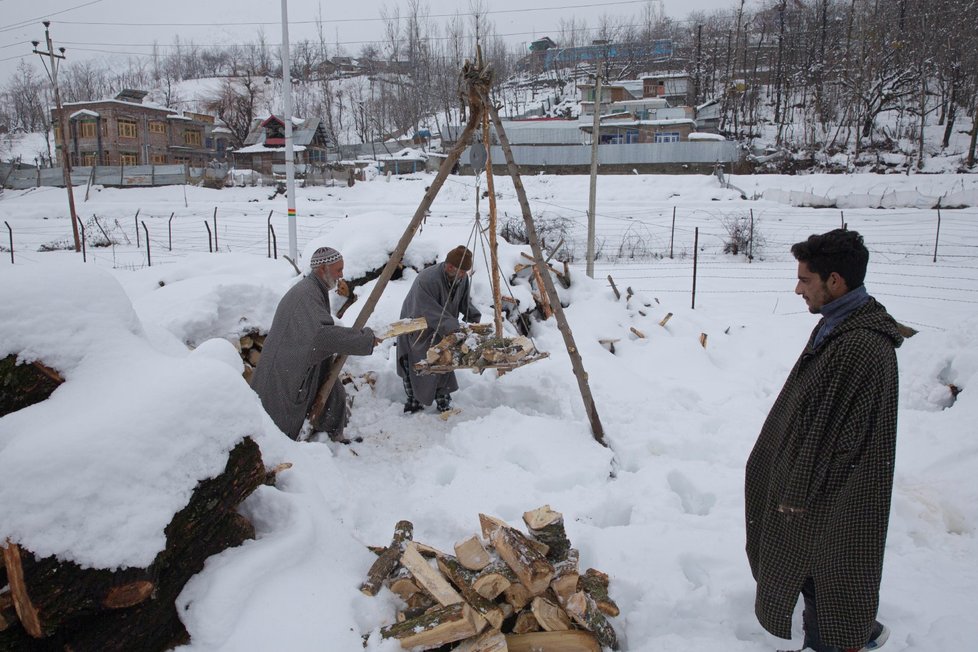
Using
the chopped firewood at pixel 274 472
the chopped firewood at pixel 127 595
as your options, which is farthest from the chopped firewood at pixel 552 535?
the chopped firewood at pixel 127 595

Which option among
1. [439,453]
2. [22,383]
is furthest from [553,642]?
[22,383]

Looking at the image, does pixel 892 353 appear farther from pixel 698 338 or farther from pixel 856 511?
pixel 698 338

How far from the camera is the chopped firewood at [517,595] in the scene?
2514 millimetres

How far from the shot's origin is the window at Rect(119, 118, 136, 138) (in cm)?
4025

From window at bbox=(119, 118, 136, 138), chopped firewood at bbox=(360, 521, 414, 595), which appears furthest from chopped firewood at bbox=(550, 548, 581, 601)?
window at bbox=(119, 118, 136, 138)

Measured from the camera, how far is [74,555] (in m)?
1.91

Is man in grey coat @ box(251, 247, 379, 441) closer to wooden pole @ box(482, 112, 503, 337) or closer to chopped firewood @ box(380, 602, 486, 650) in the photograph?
wooden pole @ box(482, 112, 503, 337)

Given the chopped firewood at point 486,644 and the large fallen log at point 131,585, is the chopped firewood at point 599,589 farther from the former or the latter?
the large fallen log at point 131,585

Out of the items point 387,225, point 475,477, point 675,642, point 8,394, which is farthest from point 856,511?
point 387,225

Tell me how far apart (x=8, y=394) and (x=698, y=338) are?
714 centimetres

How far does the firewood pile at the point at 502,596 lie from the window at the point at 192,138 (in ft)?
166

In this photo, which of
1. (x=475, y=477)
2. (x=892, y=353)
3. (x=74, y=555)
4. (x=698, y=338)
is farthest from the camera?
(x=698, y=338)

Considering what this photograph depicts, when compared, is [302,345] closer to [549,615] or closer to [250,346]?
[250,346]

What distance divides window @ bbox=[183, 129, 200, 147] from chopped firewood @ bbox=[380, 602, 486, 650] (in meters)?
51.0
